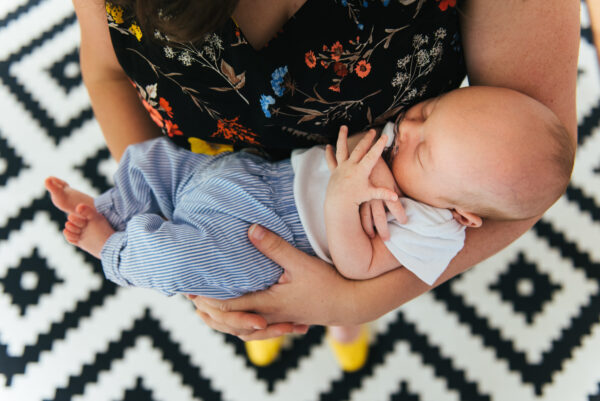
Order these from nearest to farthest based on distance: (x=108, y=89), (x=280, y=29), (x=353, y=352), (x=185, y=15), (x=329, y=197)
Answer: (x=185, y=15), (x=280, y=29), (x=329, y=197), (x=108, y=89), (x=353, y=352)

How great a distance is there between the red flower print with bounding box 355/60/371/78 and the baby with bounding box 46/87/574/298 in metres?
0.10

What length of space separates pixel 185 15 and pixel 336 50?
22 centimetres

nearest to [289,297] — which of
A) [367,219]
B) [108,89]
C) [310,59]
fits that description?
[367,219]

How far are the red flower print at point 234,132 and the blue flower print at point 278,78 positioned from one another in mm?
108

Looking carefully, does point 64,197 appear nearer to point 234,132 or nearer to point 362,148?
point 234,132

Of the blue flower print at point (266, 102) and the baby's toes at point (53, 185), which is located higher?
the blue flower print at point (266, 102)

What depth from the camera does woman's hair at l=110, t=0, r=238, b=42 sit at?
1.79 feet

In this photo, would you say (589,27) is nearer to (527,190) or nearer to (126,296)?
(527,190)

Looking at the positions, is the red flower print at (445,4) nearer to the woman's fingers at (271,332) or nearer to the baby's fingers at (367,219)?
Result: the baby's fingers at (367,219)

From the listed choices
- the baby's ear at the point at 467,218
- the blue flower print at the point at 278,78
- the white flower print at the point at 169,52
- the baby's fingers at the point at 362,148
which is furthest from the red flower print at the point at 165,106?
the baby's ear at the point at 467,218

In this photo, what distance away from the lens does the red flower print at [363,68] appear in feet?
2.20

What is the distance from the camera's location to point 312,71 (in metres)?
0.67

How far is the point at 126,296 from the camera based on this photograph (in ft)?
4.28

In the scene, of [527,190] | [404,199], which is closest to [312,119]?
[404,199]
